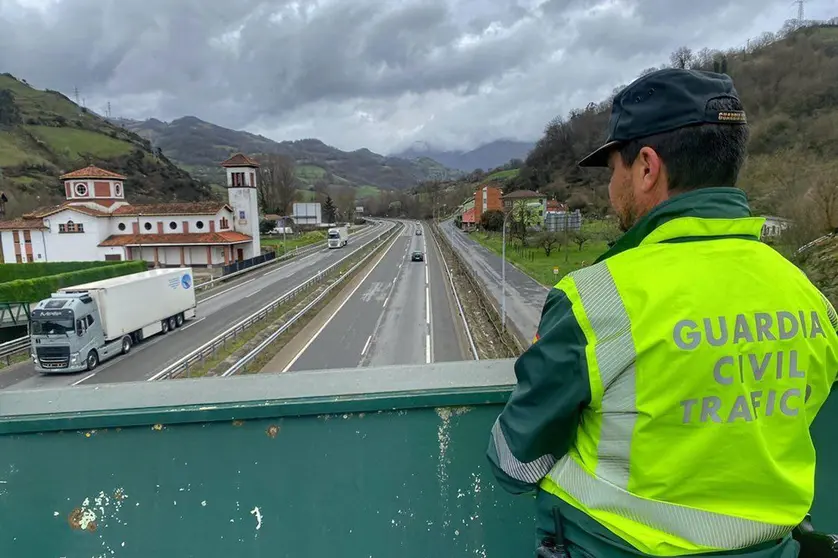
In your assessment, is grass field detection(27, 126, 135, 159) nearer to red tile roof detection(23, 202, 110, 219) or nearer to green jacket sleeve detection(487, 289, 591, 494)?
red tile roof detection(23, 202, 110, 219)

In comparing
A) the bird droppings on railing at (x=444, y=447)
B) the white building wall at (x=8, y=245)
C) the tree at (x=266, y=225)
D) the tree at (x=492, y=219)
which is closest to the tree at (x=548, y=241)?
the tree at (x=492, y=219)

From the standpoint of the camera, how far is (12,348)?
58.0ft

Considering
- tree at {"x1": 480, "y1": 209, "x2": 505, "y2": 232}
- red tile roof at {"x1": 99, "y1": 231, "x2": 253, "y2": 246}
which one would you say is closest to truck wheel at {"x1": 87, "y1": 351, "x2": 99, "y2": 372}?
red tile roof at {"x1": 99, "y1": 231, "x2": 253, "y2": 246}

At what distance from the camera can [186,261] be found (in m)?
36.4

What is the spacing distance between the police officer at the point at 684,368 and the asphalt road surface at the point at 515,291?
9.34 meters

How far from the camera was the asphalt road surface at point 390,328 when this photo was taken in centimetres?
1628

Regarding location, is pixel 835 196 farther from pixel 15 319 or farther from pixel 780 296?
pixel 15 319

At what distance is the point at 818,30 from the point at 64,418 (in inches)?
4184

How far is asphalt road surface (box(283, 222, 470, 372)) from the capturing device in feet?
53.4

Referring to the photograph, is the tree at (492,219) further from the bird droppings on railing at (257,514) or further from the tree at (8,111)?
the tree at (8,111)

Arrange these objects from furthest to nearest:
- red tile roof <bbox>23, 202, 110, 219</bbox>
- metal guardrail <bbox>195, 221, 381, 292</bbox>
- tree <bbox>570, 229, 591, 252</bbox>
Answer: tree <bbox>570, 229, 591, 252</bbox>, red tile roof <bbox>23, 202, 110, 219</bbox>, metal guardrail <bbox>195, 221, 381, 292</bbox>

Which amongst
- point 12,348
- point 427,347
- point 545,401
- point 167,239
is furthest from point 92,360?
point 167,239

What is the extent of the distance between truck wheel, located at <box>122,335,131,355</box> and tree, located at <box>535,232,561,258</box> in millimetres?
27452

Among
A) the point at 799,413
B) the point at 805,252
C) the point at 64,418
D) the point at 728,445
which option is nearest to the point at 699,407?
the point at 728,445
